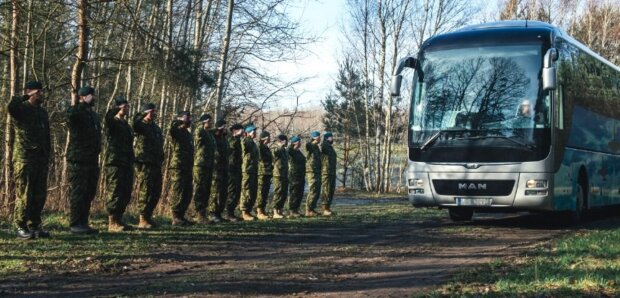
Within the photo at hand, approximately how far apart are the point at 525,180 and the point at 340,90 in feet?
137

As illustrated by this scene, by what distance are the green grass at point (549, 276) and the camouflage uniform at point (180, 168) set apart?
5.55 meters

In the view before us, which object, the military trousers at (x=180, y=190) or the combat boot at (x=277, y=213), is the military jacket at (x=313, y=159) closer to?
the combat boot at (x=277, y=213)

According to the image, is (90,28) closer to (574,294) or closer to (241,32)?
(241,32)

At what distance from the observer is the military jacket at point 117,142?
9.96 metres

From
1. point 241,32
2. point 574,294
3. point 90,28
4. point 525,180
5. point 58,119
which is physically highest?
point 241,32

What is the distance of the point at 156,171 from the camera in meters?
10.8

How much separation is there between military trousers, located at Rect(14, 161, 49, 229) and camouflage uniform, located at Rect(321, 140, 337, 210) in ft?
27.1

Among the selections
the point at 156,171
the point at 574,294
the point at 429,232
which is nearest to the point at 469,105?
the point at 429,232

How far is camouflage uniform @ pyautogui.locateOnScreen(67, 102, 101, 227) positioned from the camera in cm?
932

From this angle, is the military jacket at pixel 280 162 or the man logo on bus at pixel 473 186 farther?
the military jacket at pixel 280 162

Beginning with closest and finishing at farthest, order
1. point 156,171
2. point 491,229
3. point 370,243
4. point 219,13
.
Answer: point 370,243 → point 156,171 → point 491,229 → point 219,13

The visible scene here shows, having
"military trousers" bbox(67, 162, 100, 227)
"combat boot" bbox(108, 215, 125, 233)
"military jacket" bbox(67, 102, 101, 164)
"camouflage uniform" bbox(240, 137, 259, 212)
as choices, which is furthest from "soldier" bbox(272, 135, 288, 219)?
"military jacket" bbox(67, 102, 101, 164)

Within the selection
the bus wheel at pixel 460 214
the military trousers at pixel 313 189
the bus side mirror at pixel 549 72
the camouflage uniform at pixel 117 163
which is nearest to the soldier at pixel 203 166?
the camouflage uniform at pixel 117 163

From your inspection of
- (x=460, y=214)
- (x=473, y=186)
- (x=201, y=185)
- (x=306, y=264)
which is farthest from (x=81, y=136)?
(x=460, y=214)
